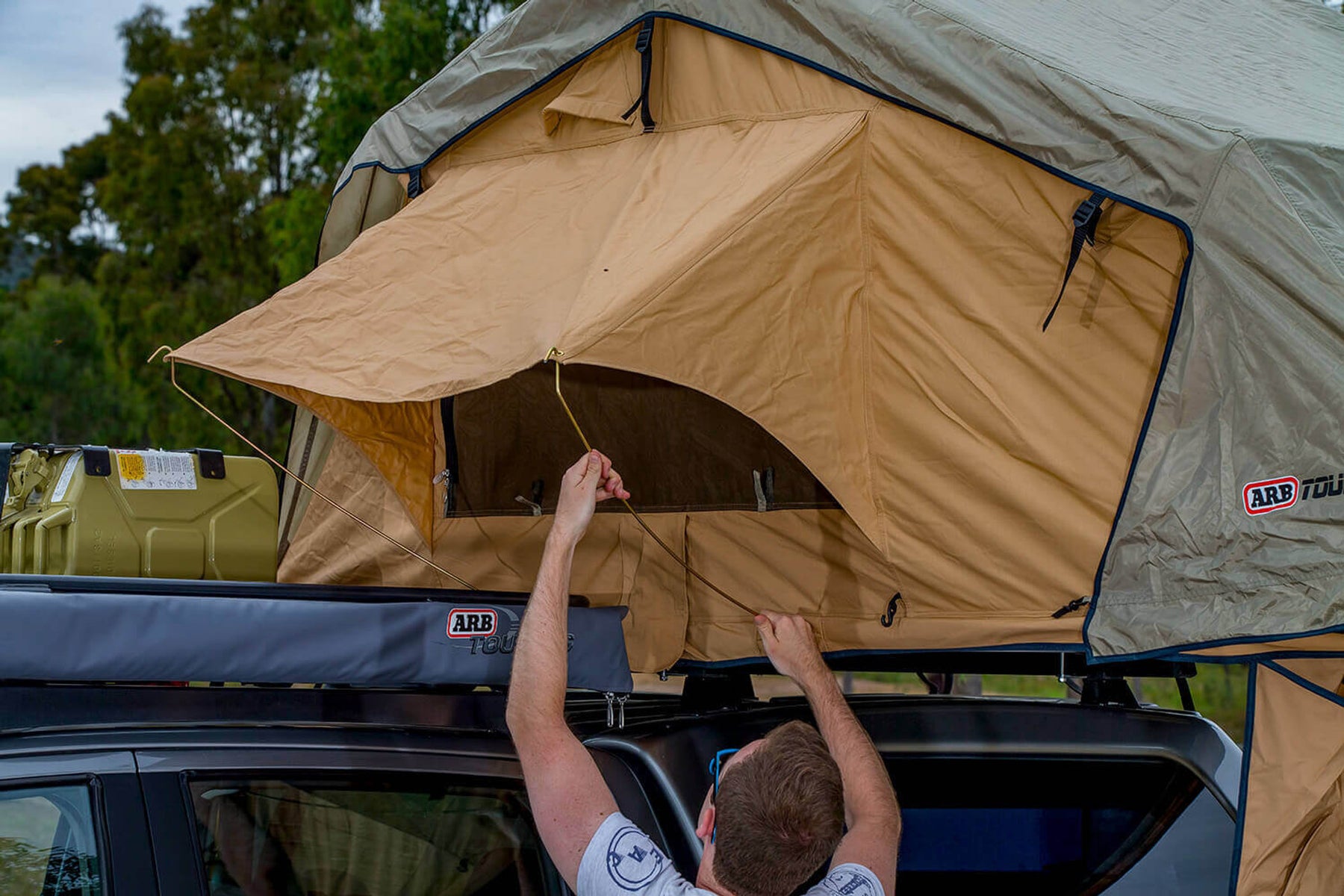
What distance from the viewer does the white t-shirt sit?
7.20ft

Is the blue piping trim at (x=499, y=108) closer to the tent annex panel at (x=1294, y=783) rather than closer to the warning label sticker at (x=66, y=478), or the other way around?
the warning label sticker at (x=66, y=478)

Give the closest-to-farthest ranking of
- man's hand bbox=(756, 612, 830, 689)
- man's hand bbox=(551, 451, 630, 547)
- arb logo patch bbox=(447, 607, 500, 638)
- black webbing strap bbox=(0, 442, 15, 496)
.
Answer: man's hand bbox=(551, 451, 630, 547)
arb logo patch bbox=(447, 607, 500, 638)
man's hand bbox=(756, 612, 830, 689)
black webbing strap bbox=(0, 442, 15, 496)

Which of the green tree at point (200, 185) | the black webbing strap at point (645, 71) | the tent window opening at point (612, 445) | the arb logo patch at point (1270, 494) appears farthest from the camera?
the green tree at point (200, 185)

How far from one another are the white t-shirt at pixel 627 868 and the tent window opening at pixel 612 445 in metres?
1.36

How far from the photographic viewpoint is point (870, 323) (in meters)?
2.90

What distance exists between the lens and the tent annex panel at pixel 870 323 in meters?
2.69

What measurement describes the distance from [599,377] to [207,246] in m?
14.4

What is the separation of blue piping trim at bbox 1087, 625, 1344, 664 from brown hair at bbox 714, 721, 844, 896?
0.70m

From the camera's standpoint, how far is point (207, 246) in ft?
55.5

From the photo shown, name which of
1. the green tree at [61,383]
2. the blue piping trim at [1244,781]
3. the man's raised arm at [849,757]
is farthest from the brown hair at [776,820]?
the green tree at [61,383]

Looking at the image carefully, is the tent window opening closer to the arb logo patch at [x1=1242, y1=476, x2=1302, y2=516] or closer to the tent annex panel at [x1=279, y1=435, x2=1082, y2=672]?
the tent annex panel at [x1=279, y1=435, x2=1082, y2=672]

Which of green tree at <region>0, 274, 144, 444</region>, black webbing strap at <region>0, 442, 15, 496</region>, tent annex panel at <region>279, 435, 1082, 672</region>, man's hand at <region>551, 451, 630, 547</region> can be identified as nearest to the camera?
man's hand at <region>551, 451, 630, 547</region>

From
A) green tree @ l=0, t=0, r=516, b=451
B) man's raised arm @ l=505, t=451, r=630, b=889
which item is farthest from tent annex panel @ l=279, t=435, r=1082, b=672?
green tree @ l=0, t=0, r=516, b=451

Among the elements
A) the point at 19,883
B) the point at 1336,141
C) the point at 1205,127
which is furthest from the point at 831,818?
the point at 1336,141
